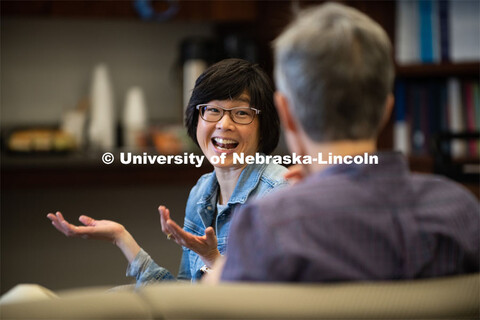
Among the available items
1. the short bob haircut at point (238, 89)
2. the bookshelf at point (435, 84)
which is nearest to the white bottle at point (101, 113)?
the bookshelf at point (435, 84)

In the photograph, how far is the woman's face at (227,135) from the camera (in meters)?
0.99

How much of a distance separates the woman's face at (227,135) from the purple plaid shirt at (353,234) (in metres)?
0.35

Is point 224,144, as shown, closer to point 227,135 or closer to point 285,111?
point 227,135

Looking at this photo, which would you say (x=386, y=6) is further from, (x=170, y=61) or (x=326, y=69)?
(x=326, y=69)

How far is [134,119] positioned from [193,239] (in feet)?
6.21

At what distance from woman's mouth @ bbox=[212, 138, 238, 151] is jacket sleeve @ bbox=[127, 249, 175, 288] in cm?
21

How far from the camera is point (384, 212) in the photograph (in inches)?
24.9

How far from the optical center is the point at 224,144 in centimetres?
101

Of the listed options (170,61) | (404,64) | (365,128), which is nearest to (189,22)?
(170,61)

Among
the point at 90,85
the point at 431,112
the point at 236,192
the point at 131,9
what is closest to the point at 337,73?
the point at 236,192

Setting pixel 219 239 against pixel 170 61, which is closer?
pixel 219 239

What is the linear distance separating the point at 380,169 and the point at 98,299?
0.32 meters

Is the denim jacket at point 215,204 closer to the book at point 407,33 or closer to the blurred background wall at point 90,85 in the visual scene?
the blurred background wall at point 90,85

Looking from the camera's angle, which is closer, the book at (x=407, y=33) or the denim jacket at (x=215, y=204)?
the denim jacket at (x=215, y=204)
